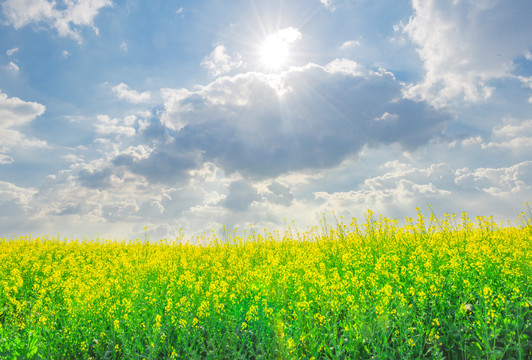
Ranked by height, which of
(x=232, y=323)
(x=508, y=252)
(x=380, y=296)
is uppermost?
(x=508, y=252)

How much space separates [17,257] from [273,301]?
401 inches

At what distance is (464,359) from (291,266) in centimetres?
359

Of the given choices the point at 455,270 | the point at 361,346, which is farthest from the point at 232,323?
the point at 455,270

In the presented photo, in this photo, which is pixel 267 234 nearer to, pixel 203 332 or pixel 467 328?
pixel 203 332

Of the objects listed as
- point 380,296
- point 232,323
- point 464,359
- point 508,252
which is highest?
point 508,252

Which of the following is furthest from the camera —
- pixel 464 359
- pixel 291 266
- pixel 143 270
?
pixel 143 270

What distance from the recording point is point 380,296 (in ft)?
17.7

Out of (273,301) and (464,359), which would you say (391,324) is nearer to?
(464,359)

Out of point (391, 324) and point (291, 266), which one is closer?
point (391, 324)

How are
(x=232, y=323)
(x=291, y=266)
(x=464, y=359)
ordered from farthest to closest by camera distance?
(x=291, y=266) < (x=232, y=323) < (x=464, y=359)

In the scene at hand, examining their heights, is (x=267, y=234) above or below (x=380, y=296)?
above

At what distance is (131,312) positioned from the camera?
6.27 metres

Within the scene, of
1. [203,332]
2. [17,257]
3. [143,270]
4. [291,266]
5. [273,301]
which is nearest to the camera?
[203,332]

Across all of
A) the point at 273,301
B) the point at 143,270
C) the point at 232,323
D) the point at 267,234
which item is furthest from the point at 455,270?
the point at 267,234
